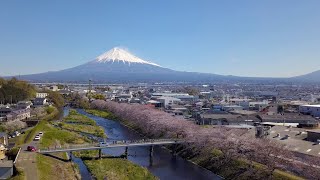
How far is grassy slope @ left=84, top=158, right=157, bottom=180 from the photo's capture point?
62.9 feet

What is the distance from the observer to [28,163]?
699 inches

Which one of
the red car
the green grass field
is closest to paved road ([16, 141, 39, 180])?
the red car

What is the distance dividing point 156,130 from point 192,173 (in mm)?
9790

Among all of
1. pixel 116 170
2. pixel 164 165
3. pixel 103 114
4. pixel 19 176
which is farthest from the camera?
pixel 103 114

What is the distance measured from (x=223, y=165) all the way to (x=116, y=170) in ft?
19.1

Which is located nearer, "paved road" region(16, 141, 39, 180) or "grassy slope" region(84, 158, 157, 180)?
"paved road" region(16, 141, 39, 180)

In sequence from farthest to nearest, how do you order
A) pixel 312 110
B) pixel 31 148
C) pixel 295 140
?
pixel 312 110, pixel 295 140, pixel 31 148

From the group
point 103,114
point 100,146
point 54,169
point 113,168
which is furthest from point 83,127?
point 54,169

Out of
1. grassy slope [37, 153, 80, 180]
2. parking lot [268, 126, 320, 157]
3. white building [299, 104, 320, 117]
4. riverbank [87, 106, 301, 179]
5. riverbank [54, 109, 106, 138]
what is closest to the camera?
grassy slope [37, 153, 80, 180]

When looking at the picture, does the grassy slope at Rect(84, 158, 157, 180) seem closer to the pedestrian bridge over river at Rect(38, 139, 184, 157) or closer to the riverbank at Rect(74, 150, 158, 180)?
the riverbank at Rect(74, 150, 158, 180)

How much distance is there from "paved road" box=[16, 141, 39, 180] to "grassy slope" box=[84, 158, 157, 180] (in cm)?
308

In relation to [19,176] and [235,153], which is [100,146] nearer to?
[235,153]

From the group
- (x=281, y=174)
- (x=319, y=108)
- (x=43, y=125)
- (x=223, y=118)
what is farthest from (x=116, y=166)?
(x=319, y=108)

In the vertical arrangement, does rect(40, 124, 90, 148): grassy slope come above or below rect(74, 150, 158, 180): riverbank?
above
